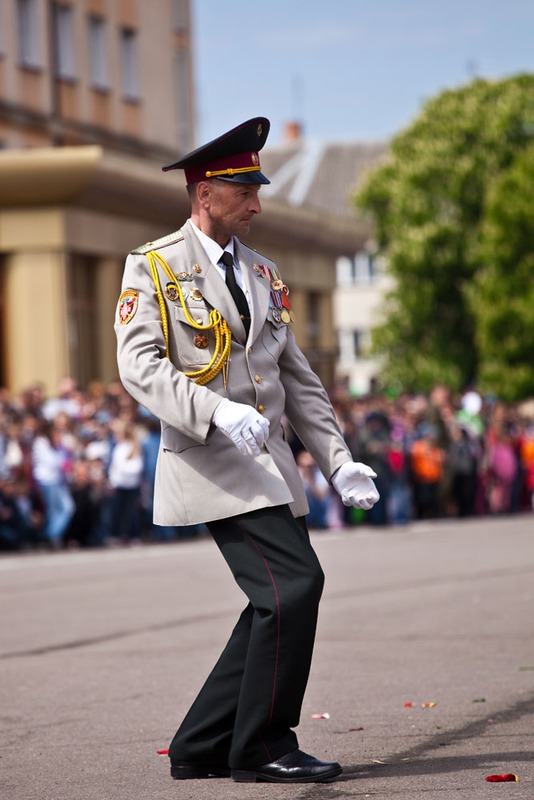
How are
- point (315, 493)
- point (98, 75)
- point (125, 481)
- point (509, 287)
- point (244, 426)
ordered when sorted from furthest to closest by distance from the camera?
point (509, 287), point (98, 75), point (315, 493), point (125, 481), point (244, 426)

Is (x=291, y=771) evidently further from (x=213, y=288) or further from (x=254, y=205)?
(x=254, y=205)

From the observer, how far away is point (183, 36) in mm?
44188

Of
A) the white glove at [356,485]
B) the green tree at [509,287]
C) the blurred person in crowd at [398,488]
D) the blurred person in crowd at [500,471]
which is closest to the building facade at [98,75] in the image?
the green tree at [509,287]

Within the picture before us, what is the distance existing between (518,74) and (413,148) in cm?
396

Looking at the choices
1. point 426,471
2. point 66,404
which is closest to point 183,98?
point 426,471

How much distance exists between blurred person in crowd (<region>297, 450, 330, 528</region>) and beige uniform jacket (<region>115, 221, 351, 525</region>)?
16.6 meters

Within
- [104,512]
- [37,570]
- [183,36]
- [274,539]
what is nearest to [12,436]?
[104,512]

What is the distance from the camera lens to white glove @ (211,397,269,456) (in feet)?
19.3

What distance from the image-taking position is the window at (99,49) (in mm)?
39084

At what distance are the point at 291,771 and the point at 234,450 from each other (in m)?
1.08

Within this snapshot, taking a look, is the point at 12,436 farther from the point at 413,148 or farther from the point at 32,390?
the point at 413,148

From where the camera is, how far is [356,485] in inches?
248

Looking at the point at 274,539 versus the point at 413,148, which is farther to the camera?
the point at 413,148

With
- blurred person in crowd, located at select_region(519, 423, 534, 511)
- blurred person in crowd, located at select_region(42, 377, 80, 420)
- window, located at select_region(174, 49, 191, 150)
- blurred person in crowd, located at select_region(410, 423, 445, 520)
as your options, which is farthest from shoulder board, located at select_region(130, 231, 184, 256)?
window, located at select_region(174, 49, 191, 150)
